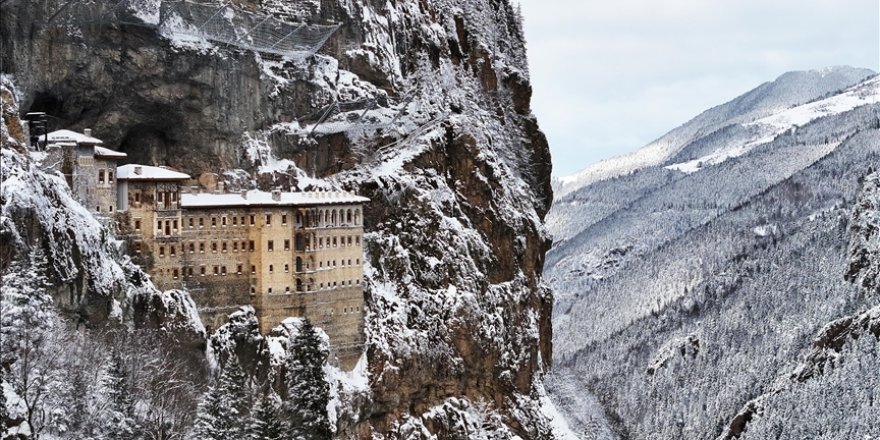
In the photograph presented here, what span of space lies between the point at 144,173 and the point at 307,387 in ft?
69.8

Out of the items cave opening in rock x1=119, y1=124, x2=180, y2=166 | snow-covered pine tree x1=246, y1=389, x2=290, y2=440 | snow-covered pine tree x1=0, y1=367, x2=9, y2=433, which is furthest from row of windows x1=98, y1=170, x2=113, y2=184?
snow-covered pine tree x1=0, y1=367, x2=9, y2=433

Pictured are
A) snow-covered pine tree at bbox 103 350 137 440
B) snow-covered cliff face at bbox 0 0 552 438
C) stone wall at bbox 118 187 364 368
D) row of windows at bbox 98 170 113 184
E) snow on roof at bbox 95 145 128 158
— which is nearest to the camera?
snow-covered pine tree at bbox 103 350 137 440

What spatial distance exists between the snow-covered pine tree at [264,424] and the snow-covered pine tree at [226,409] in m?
0.62

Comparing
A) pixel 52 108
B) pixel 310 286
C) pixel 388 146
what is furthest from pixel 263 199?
pixel 388 146

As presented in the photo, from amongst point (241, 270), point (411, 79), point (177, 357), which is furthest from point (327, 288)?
point (411, 79)

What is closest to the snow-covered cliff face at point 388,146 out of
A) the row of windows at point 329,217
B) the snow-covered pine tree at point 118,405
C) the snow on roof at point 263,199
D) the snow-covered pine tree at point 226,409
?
the snow on roof at point 263,199

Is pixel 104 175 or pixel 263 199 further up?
pixel 104 175

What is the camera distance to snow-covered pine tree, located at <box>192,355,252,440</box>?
13338 cm

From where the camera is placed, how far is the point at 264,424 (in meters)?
136

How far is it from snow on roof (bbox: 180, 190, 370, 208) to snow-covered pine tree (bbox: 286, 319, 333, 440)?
10216 mm

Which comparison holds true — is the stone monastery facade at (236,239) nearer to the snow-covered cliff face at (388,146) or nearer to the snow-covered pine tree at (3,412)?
the snow-covered cliff face at (388,146)

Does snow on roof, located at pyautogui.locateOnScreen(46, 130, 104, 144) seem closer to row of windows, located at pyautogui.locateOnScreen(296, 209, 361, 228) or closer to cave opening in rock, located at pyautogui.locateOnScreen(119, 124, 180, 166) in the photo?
cave opening in rock, located at pyautogui.locateOnScreen(119, 124, 180, 166)

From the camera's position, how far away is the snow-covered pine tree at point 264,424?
13500cm

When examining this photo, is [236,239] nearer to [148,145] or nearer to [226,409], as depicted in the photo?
[148,145]
